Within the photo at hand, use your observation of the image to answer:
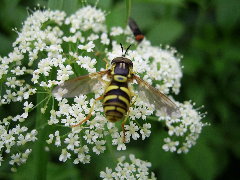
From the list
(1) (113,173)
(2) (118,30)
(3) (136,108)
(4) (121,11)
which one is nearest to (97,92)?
(3) (136,108)

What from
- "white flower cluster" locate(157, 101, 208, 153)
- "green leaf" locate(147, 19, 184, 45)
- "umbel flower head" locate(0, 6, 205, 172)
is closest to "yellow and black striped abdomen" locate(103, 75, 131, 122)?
"umbel flower head" locate(0, 6, 205, 172)

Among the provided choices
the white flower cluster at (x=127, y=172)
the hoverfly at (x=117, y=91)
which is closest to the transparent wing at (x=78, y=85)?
the hoverfly at (x=117, y=91)

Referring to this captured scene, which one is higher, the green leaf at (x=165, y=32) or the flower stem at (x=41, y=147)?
the green leaf at (x=165, y=32)

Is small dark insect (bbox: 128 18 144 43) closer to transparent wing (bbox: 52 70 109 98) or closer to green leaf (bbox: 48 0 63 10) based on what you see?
green leaf (bbox: 48 0 63 10)

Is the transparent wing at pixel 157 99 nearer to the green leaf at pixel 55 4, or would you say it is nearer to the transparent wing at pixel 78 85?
the transparent wing at pixel 78 85

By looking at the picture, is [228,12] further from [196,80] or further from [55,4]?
[55,4]

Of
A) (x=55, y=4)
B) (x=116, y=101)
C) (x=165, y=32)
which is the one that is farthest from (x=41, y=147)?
(x=165, y=32)
